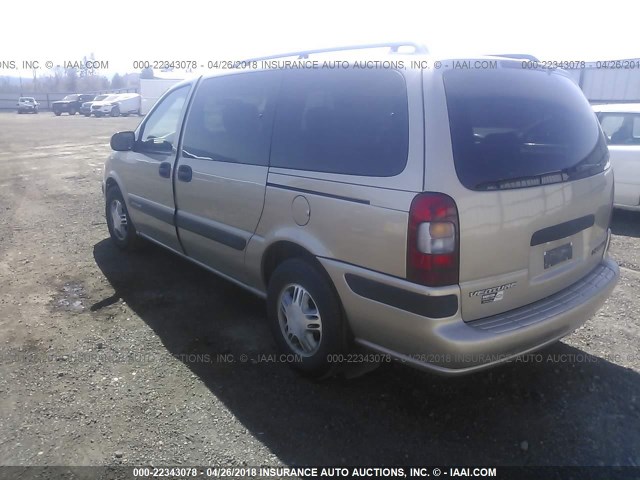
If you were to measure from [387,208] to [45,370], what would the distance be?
2.54m

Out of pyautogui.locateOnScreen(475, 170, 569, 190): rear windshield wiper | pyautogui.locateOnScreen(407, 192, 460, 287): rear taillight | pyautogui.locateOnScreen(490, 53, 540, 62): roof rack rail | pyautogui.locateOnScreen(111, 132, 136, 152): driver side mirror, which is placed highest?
pyautogui.locateOnScreen(490, 53, 540, 62): roof rack rail

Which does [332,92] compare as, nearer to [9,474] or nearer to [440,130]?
[440,130]

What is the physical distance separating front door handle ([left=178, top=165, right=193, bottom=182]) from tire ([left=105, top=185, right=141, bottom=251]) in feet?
A: 4.98

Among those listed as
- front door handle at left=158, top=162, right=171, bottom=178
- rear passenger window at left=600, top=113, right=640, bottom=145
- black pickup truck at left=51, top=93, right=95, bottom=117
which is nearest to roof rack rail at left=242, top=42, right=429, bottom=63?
front door handle at left=158, top=162, right=171, bottom=178

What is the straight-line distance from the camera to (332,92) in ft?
10.0

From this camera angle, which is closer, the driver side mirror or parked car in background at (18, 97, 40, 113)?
the driver side mirror

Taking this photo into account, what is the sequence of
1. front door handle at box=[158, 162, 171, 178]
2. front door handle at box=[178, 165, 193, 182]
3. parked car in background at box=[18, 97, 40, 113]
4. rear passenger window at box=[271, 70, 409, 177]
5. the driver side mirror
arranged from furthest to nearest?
1. parked car in background at box=[18, 97, 40, 113]
2. the driver side mirror
3. front door handle at box=[158, 162, 171, 178]
4. front door handle at box=[178, 165, 193, 182]
5. rear passenger window at box=[271, 70, 409, 177]

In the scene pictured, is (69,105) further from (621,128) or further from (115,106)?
(621,128)

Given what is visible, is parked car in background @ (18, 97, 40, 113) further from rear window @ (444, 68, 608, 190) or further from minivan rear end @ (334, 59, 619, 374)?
rear window @ (444, 68, 608, 190)

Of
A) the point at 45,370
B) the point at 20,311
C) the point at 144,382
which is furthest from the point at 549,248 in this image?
the point at 20,311

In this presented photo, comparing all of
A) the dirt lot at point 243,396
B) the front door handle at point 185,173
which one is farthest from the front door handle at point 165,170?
the dirt lot at point 243,396

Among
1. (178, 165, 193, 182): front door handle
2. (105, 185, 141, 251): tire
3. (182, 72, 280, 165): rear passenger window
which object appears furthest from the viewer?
(105, 185, 141, 251): tire

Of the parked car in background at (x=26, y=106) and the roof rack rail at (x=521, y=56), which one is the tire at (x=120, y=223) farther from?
the parked car in background at (x=26, y=106)

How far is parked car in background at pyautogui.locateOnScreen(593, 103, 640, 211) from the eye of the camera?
21.9ft
